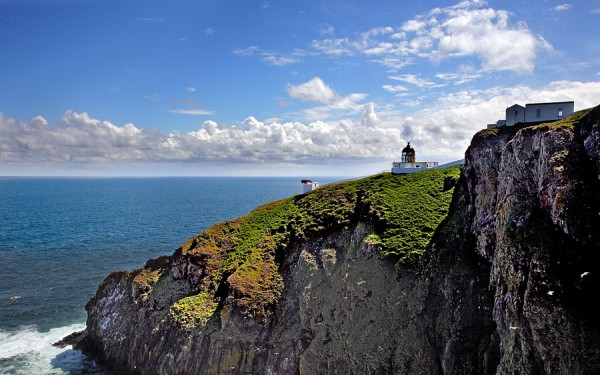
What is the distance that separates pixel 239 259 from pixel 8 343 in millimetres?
29999

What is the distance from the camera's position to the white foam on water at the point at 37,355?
44781 mm

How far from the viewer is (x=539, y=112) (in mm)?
41781

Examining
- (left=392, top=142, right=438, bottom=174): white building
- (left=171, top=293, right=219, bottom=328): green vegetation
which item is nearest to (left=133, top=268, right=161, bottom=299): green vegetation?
(left=171, top=293, right=219, bottom=328): green vegetation

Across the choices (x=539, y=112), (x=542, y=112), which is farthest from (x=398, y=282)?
(x=542, y=112)

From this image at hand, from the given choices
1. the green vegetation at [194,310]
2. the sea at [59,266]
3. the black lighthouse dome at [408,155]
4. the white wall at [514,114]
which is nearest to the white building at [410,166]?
the black lighthouse dome at [408,155]

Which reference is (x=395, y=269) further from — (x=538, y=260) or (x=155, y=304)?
(x=155, y=304)

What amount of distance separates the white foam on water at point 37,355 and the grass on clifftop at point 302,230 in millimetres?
14471

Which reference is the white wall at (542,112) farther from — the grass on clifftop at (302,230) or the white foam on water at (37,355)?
the white foam on water at (37,355)

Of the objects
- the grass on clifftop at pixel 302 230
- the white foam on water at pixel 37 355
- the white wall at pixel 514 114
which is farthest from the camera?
the white foam on water at pixel 37 355

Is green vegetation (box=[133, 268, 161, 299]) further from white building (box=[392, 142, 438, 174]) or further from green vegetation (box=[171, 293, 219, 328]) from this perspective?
white building (box=[392, 142, 438, 174])

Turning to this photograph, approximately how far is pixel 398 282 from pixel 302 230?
14.4 meters

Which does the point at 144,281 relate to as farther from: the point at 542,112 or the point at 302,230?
the point at 542,112

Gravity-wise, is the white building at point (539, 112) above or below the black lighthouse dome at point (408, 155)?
above

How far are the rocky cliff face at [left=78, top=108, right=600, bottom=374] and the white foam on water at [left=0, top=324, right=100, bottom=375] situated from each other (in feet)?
7.22
